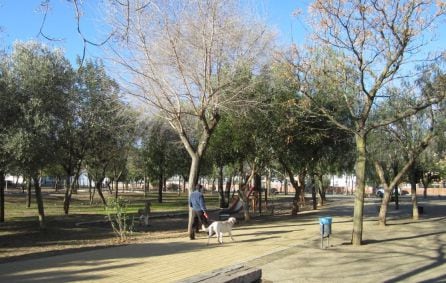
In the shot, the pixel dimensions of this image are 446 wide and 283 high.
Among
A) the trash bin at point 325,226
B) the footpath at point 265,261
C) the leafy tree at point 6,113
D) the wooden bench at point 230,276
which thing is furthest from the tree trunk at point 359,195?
the leafy tree at point 6,113

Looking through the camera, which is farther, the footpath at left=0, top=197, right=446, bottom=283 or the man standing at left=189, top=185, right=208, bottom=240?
the man standing at left=189, top=185, right=208, bottom=240

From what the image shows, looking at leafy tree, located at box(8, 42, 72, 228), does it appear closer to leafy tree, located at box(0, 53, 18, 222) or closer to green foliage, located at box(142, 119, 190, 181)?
leafy tree, located at box(0, 53, 18, 222)

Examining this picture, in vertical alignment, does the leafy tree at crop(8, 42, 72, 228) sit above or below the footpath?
above

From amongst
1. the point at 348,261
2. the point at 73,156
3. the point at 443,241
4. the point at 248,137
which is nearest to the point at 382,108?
the point at 248,137

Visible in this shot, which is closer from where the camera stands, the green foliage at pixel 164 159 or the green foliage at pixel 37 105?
the green foliage at pixel 37 105

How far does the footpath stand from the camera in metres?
9.80

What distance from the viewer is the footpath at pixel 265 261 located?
980 cm

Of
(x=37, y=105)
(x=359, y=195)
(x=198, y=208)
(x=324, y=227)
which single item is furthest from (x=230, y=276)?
(x=37, y=105)

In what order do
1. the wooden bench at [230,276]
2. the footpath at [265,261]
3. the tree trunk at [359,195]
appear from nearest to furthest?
the wooden bench at [230,276] < the footpath at [265,261] < the tree trunk at [359,195]

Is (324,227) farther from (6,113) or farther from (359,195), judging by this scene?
(6,113)

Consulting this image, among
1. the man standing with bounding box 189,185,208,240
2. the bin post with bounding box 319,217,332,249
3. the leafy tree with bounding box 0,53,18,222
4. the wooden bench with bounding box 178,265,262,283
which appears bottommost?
the wooden bench with bounding box 178,265,262,283

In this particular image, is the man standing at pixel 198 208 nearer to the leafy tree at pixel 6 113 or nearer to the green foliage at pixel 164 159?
the leafy tree at pixel 6 113

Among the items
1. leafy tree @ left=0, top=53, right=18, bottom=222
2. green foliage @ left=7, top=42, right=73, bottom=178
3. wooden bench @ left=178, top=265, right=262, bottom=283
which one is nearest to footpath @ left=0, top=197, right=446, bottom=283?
wooden bench @ left=178, top=265, right=262, bottom=283

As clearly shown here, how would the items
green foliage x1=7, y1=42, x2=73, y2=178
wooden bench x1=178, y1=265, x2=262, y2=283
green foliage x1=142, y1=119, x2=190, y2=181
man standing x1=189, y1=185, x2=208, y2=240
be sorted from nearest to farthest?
wooden bench x1=178, y1=265, x2=262, y2=283, man standing x1=189, y1=185, x2=208, y2=240, green foliage x1=7, y1=42, x2=73, y2=178, green foliage x1=142, y1=119, x2=190, y2=181
